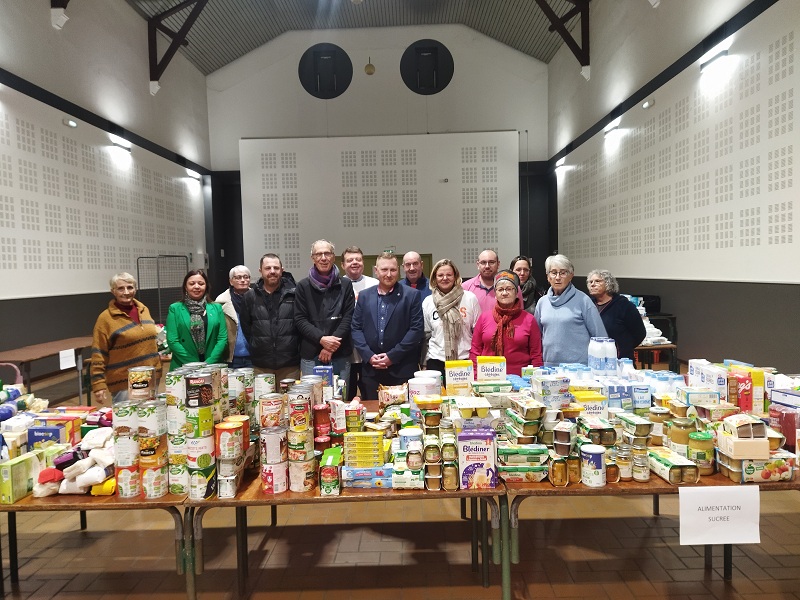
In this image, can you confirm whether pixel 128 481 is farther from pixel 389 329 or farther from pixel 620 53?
pixel 620 53

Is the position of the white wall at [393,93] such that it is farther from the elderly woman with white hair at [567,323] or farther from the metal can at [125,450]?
the metal can at [125,450]

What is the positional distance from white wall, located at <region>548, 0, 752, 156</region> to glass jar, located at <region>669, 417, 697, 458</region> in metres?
4.38

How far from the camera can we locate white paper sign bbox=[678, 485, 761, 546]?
1819mm

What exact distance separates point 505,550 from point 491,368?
34.8 inches

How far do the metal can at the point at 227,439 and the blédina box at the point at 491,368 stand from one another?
1.22m

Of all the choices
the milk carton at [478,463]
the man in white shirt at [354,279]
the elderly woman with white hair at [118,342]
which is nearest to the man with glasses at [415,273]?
the man in white shirt at [354,279]

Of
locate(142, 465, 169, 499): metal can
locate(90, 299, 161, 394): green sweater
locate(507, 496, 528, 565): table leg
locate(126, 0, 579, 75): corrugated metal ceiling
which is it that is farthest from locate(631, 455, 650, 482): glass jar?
locate(126, 0, 579, 75): corrugated metal ceiling

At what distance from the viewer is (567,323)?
10.5 feet

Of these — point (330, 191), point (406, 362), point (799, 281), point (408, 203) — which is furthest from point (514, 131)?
point (406, 362)

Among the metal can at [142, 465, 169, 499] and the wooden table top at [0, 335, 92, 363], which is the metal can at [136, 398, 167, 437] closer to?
the metal can at [142, 465, 169, 499]

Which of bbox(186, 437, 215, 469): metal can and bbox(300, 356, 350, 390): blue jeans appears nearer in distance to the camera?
bbox(186, 437, 215, 469): metal can

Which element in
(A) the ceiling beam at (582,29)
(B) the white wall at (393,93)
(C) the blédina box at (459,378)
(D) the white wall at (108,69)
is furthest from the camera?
(B) the white wall at (393,93)

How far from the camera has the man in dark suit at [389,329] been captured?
3533 mm

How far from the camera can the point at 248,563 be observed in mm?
2619
